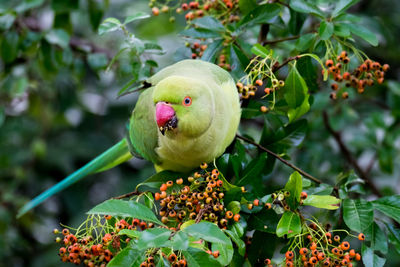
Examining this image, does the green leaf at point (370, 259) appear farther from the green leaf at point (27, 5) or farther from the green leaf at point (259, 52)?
the green leaf at point (27, 5)

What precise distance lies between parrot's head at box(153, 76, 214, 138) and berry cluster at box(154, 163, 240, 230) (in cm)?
24

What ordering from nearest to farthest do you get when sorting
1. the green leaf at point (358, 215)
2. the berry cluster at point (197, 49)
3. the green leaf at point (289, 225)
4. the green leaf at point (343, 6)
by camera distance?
the green leaf at point (289, 225) < the green leaf at point (358, 215) < the green leaf at point (343, 6) < the berry cluster at point (197, 49)

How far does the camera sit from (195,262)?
1082mm

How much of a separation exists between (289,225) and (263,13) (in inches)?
29.6

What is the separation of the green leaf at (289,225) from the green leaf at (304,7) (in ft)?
2.26

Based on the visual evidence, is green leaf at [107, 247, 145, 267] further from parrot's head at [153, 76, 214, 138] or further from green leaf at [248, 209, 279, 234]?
parrot's head at [153, 76, 214, 138]

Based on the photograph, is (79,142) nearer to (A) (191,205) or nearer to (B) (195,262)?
(A) (191,205)

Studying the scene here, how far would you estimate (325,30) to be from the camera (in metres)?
1.48

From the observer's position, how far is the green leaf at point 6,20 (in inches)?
83.1

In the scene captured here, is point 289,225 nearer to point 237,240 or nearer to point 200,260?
point 237,240

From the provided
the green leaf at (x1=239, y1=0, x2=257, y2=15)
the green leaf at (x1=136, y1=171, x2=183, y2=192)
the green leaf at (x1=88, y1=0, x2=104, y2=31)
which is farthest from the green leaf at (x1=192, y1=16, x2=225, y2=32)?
the green leaf at (x1=88, y1=0, x2=104, y2=31)

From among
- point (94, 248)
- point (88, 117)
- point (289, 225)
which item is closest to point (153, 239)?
point (94, 248)

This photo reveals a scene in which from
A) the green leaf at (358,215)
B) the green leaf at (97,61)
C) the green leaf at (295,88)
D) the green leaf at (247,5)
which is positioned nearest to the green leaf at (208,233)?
the green leaf at (358,215)

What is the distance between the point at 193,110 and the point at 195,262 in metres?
0.57
